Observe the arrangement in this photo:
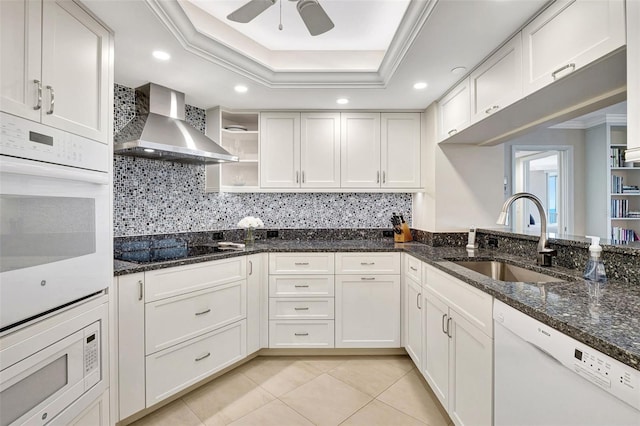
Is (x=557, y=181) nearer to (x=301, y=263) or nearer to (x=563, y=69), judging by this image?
(x=563, y=69)

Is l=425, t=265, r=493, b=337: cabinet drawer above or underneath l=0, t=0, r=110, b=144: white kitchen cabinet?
underneath

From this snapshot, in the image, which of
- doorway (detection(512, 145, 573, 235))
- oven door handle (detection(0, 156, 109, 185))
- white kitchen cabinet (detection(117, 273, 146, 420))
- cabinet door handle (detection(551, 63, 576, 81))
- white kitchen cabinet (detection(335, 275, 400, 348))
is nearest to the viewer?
oven door handle (detection(0, 156, 109, 185))

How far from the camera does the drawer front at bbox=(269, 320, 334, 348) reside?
2609 millimetres

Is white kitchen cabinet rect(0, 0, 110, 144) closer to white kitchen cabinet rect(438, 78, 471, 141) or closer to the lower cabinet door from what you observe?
the lower cabinet door

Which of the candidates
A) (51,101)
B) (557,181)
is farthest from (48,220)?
(557,181)

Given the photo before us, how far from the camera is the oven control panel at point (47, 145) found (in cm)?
108

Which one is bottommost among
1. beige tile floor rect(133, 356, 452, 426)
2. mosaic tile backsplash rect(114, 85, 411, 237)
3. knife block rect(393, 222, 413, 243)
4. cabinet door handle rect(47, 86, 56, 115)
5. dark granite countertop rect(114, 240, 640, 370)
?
beige tile floor rect(133, 356, 452, 426)

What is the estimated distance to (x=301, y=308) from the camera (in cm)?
262

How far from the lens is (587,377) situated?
82 cm

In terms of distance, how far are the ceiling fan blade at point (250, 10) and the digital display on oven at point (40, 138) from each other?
3.17 ft

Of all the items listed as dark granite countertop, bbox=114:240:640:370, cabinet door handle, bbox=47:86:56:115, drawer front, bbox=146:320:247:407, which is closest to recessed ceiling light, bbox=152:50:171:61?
cabinet door handle, bbox=47:86:56:115

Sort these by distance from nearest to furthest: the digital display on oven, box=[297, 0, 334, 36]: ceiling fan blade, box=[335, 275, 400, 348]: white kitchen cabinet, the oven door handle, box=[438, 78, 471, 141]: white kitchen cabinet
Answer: the oven door handle → the digital display on oven → box=[297, 0, 334, 36]: ceiling fan blade → box=[438, 78, 471, 141]: white kitchen cabinet → box=[335, 275, 400, 348]: white kitchen cabinet

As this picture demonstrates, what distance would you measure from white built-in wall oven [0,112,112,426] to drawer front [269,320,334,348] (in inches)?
51.6

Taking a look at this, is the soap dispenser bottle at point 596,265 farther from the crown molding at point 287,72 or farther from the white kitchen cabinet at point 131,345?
the white kitchen cabinet at point 131,345
